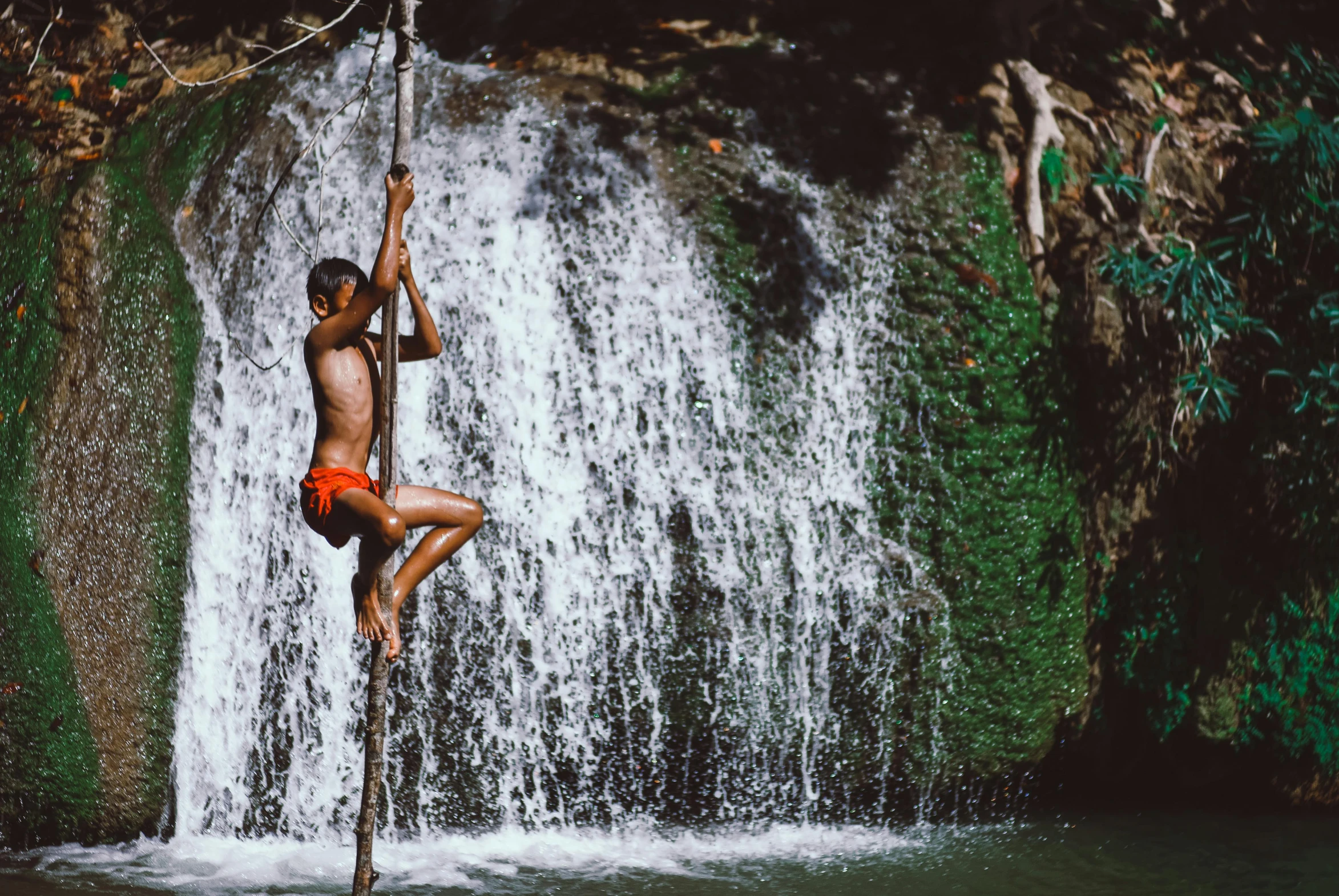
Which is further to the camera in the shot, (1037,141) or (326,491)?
(1037,141)

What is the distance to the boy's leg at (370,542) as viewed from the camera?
3.03 meters

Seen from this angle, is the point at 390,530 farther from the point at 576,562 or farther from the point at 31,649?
the point at 31,649

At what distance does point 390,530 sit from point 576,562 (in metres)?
2.47

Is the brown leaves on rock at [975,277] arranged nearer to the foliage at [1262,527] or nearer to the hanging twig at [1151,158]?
the foliage at [1262,527]

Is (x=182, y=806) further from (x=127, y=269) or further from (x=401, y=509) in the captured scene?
(x=401, y=509)

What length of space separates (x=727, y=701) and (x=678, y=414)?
1.38m

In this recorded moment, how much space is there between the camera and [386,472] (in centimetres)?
302

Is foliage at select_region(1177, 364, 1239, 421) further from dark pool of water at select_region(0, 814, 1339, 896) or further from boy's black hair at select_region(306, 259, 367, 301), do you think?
boy's black hair at select_region(306, 259, 367, 301)

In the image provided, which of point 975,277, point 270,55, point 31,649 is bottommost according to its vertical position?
point 31,649

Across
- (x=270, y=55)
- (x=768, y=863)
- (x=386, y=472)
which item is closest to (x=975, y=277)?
(x=768, y=863)

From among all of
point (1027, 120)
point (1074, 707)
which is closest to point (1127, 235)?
point (1027, 120)

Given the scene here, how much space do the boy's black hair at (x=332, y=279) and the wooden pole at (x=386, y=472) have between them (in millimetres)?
260

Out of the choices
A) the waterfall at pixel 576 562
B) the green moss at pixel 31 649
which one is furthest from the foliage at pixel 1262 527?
the green moss at pixel 31 649

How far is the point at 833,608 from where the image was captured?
5.53 metres
